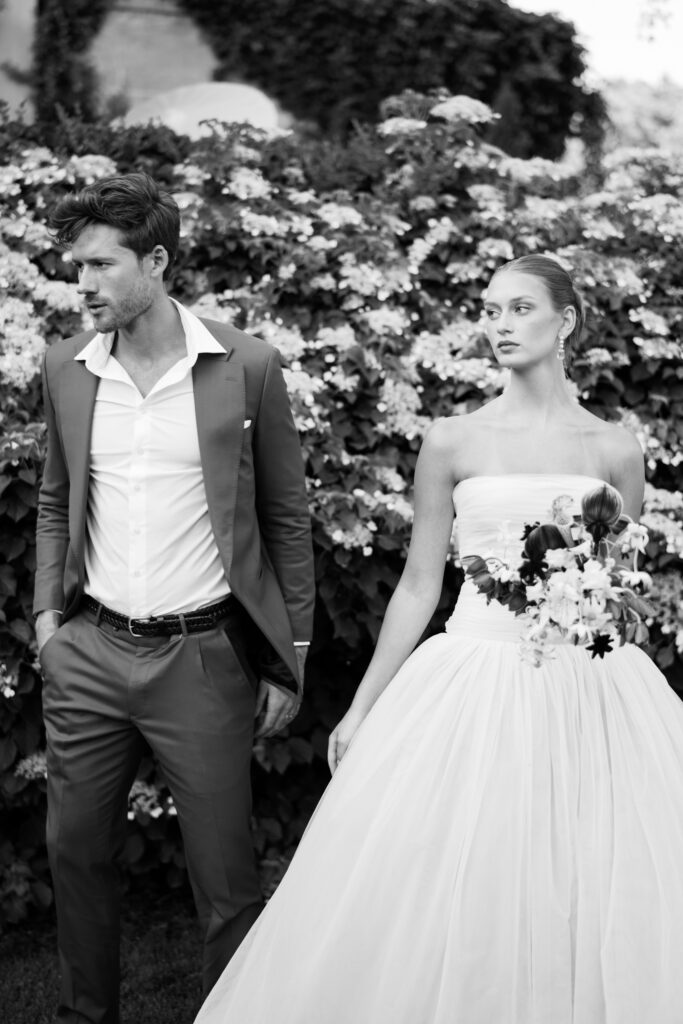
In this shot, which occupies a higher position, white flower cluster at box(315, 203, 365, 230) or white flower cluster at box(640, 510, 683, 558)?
white flower cluster at box(315, 203, 365, 230)

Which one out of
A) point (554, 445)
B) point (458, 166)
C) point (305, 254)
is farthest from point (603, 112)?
point (554, 445)

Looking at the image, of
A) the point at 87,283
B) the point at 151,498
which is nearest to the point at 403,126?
the point at 87,283

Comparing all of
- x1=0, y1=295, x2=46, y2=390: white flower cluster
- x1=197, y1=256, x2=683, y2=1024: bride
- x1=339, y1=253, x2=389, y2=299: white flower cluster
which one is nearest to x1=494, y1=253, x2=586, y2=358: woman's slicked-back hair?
x1=197, y1=256, x2=683, y2=1024: bride

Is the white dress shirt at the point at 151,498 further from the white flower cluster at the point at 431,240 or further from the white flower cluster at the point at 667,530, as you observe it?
the white flower cluster at the point at 431,240

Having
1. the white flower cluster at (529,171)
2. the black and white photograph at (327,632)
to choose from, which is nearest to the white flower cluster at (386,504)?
the black and white photograph at (327,632)

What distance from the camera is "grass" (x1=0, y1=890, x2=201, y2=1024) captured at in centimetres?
373

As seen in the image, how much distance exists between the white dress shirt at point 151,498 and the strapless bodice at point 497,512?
2.17ft

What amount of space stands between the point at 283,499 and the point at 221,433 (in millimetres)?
295

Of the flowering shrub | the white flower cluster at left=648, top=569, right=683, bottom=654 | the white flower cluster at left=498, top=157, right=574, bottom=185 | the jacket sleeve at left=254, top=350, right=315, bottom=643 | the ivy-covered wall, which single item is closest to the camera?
the jacket sleeve at left=254, top=350, right=315, bottom=643

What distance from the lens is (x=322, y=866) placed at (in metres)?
2.65

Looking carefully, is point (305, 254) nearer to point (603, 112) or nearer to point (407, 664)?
point (407, 664)

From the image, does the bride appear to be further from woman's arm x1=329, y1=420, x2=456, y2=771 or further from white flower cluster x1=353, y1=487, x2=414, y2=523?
white flower cluster x1=353, y1=487, x2=414, y2=523

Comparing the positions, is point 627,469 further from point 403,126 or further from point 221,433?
point 403,126

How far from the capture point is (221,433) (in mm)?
3012
